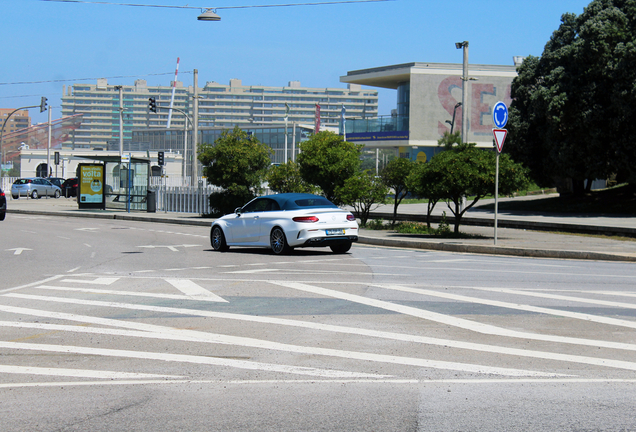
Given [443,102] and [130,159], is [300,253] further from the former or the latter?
[443,102]

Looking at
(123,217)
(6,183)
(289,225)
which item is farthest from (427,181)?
(6,183)

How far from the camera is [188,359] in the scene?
249 inches

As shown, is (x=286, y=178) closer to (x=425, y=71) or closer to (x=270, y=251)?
(x=270, y=251)

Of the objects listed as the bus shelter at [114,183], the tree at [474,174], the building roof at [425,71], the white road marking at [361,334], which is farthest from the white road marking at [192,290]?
the building roof at [425,71]

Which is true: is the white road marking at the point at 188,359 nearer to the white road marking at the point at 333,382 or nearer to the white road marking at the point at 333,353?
the white road marking at the point at 333,382

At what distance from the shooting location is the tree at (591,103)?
31.7 m

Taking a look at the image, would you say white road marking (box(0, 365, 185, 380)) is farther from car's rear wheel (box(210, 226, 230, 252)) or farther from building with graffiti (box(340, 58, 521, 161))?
building with graffiti (box(340, 58, 521, 161))

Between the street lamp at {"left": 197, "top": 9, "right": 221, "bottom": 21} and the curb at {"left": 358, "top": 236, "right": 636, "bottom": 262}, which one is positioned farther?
the street lamp at {"left": 197, "top": 9, "right": 221, "bottom": 21}

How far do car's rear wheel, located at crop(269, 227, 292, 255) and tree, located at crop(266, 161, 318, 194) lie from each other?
423 inches

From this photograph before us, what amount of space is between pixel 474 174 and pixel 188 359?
1434 centimetres

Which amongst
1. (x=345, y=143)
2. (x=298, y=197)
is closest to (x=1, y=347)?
(x=298, y=197)

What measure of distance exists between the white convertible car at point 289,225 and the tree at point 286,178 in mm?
9992

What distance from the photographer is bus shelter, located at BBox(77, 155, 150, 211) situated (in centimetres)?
4050

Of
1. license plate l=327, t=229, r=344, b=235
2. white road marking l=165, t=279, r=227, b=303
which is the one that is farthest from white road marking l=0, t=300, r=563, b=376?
license plate l=327, t=229, r=344, b=235
